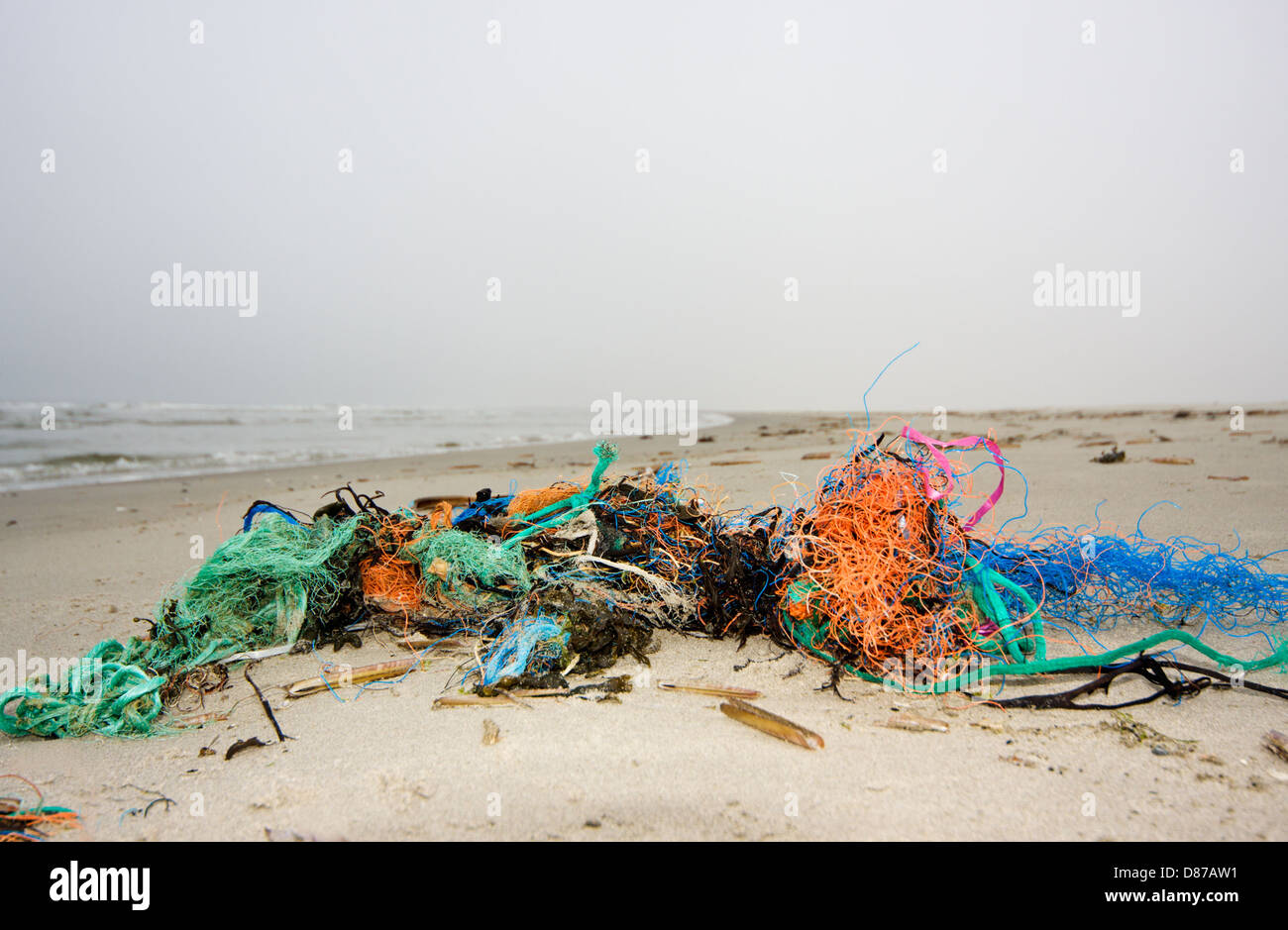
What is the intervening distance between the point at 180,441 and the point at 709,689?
17163 millimetres

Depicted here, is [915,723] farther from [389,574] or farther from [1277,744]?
[389,574]

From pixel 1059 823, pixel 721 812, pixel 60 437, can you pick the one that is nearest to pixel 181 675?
pixel 721 812

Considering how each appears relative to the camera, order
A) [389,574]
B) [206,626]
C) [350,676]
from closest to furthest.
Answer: [350,676], [206,626], [389,574]

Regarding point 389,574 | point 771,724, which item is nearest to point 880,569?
point 771,724

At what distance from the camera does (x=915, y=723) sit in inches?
85.0

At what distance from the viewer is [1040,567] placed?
10.0ft

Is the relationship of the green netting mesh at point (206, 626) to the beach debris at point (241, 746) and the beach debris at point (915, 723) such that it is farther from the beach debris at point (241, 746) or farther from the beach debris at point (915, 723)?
the beach debris at point (915, 723)

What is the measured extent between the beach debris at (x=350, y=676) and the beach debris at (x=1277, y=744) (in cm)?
289

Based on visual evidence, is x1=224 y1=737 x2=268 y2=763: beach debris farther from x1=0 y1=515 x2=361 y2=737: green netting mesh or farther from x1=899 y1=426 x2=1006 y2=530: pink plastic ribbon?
x1=899 y1=426 x2=1006 y2=530: pink plastic ribbon

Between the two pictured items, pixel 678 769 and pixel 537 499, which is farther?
pixel 537 499

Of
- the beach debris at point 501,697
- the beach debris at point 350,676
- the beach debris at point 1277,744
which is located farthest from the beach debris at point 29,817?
the beach debris at point 1277,744
